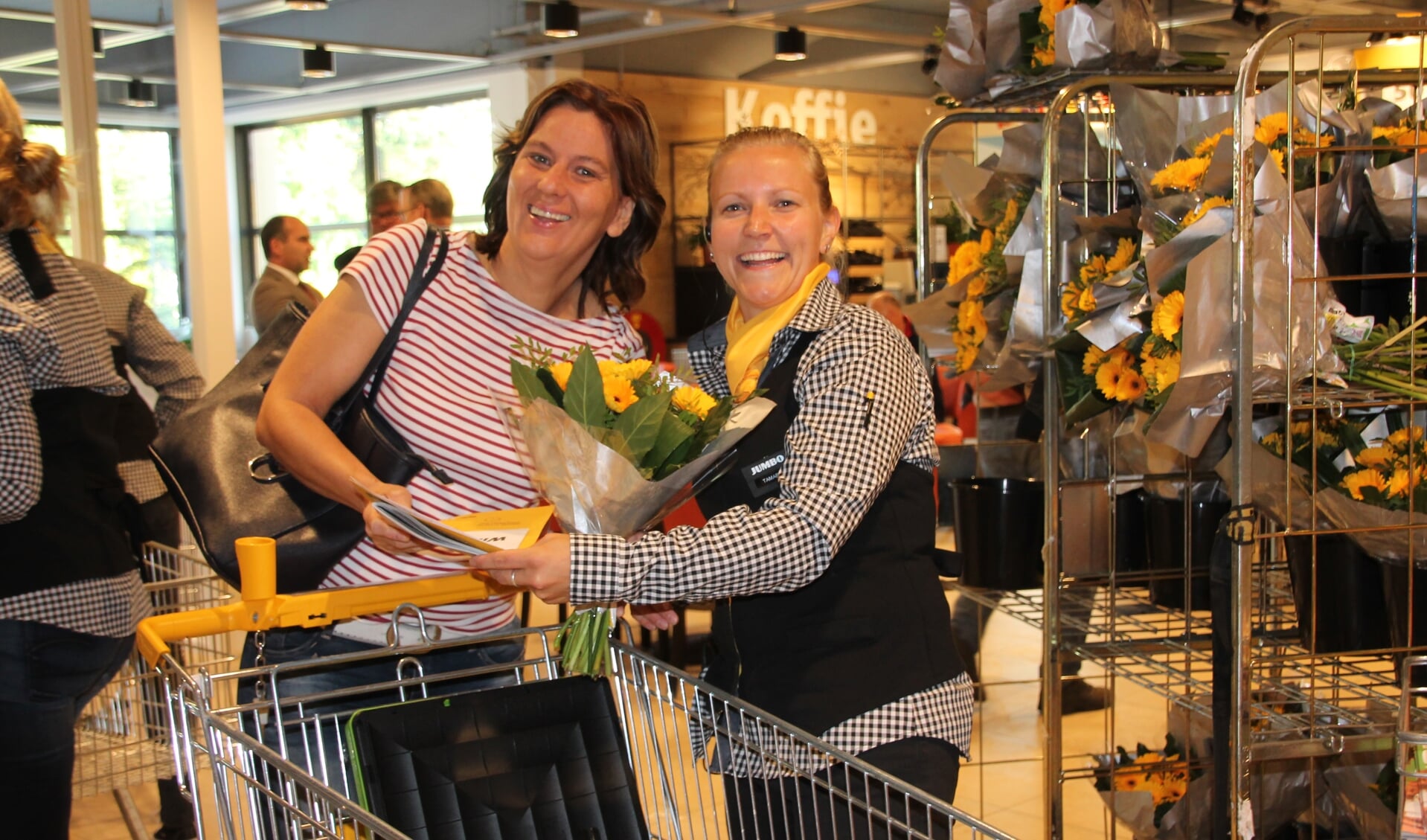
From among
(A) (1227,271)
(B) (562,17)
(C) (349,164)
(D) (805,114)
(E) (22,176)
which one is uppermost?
(B) (562,17)

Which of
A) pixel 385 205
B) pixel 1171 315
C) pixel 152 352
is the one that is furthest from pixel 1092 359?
pixel 385 205

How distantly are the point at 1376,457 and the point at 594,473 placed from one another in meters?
1.55

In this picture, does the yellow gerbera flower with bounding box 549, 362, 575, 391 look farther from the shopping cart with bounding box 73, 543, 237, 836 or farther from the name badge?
the shopping cart with bounding box 73, 543, 237, 836

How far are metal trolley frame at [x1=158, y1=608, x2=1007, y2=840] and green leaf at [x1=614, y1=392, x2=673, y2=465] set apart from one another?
310mm

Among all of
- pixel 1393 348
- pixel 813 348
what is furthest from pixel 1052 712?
pixel 813 348

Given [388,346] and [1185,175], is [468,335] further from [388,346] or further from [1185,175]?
[1185,175]

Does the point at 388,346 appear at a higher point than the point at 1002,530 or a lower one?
higher

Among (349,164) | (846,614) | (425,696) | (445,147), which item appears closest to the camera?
(846,614)

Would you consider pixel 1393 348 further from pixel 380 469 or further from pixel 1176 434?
pixel 380 469

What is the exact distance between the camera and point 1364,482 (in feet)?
7.63

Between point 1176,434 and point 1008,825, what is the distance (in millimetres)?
1827

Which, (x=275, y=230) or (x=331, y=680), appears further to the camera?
(x=275, y=230)

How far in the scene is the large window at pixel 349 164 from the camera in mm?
10867

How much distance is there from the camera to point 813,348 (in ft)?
5.60
